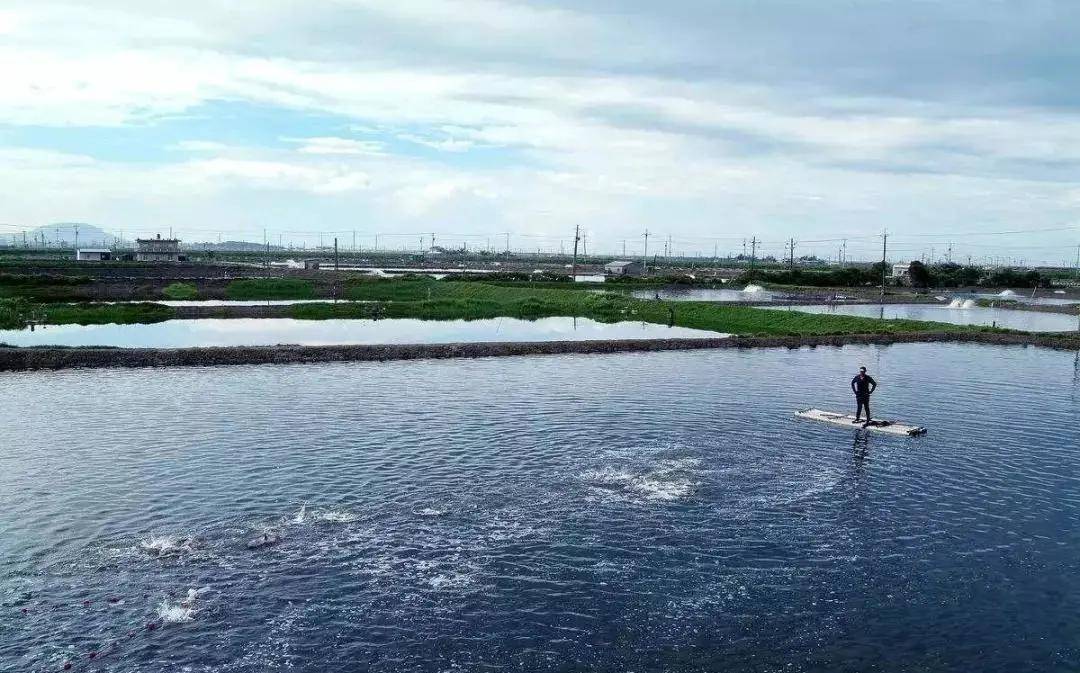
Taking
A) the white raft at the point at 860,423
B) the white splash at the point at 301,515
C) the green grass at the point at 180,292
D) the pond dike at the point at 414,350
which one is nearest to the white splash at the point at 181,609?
the white splash at the point at 301,515

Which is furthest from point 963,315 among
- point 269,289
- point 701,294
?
point 269,289

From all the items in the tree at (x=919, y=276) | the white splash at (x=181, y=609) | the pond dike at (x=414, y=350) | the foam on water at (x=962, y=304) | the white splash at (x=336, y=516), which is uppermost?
the tree at (x=919, y=276)

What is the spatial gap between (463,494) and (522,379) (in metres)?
17.2

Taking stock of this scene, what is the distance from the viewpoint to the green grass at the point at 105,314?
55375 millimetres

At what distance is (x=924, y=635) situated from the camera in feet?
47.0

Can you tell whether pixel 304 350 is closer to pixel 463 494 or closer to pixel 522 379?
pixel 522 379

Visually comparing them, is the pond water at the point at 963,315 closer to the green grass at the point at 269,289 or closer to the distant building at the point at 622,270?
the green grass at the point at 269,289

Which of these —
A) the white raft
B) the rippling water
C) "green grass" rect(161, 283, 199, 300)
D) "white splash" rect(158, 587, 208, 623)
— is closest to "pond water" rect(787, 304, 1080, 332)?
the rippling water

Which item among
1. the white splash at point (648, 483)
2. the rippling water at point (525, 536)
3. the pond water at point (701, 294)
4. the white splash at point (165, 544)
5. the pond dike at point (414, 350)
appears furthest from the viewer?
the pond water at point (701, 294)

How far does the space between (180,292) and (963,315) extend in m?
74.3

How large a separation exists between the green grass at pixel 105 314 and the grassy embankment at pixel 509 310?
0.06 meters

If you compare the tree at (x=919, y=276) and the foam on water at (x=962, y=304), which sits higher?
the tree at (x=919, y=276)

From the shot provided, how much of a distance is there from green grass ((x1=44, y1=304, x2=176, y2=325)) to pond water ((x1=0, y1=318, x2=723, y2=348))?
44.2 inches

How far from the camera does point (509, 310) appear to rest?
231 feet
